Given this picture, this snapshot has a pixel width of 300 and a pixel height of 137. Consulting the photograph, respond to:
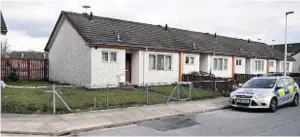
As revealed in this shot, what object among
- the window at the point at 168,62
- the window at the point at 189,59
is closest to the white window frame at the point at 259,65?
the window at the point at 189,59

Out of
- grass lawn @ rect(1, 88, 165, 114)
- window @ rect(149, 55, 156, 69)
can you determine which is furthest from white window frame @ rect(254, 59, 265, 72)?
grass lawn @ rect(1, 88, 165, 114)

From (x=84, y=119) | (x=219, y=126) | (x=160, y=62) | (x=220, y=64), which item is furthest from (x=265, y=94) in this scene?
(x=220, y=64)

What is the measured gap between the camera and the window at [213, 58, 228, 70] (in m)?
27.5

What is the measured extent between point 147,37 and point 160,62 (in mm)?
2072

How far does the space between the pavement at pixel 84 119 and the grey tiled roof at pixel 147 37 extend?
288 inches

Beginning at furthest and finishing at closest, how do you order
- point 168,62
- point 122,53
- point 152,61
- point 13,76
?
A: point 168,62 < point 152,61 < point 13,76 < point 122,53

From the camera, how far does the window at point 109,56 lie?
1906 centimetres

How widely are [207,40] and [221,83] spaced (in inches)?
408

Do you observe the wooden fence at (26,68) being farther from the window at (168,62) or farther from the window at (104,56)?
the window at (168,62)

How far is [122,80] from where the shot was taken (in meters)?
19.8

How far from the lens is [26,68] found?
72.8ft

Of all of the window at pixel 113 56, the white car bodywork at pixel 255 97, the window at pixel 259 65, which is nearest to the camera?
the white car bodywork at pixel 255 97

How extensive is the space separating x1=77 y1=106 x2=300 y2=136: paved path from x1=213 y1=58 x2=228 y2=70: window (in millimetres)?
14767

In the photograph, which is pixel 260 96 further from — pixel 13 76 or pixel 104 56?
pixel 13 76
